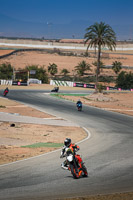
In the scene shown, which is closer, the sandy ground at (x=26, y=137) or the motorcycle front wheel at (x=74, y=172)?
the motorcycle front wheel at (x=74, y=172)

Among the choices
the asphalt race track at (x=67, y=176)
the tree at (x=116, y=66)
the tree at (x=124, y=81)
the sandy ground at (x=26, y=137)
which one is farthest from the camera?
the tree at (x=116, y=66)

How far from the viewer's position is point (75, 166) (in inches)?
527

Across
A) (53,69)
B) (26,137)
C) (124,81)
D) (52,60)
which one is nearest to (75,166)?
(26,137)

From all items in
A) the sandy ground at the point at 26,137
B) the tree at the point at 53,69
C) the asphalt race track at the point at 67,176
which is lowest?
the sandy ground at the point at 26,137

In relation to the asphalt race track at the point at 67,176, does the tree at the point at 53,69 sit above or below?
above

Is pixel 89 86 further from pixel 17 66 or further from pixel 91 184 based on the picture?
pixel 91 184

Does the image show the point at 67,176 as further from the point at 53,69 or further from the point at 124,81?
the point at 53,69

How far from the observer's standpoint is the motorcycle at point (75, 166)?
13134mm

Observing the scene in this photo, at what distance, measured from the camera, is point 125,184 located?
12.2 meters

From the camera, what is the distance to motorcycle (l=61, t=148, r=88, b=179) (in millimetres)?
13134

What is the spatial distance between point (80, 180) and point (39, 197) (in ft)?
7.75

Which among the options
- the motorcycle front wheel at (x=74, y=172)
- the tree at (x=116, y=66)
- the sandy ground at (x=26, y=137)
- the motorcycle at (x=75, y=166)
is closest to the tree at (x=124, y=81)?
the tree at (x=116, y=66)

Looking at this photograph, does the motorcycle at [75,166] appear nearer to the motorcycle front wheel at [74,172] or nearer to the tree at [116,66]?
the motorcycle front wheel at [74,172]

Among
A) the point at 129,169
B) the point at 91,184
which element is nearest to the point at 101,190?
the point at 91,184
